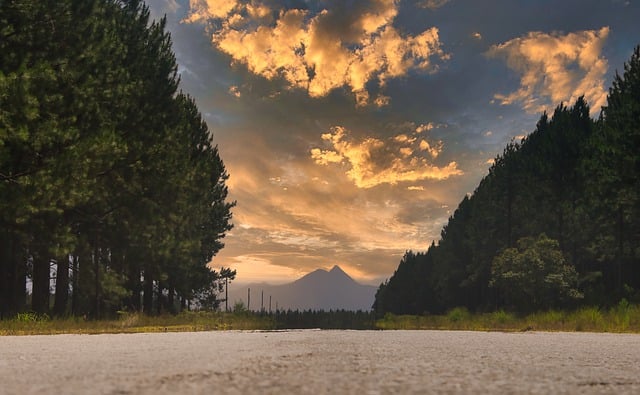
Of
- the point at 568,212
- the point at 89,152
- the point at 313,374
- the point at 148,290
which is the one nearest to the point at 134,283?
the point at 148,290

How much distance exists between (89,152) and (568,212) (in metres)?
33.8

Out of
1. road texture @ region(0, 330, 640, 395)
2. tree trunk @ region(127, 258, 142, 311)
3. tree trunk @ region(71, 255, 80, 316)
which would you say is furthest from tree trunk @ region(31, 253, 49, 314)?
road texture @ region(0, 330, 640, 395)

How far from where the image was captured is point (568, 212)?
40906 millimetres

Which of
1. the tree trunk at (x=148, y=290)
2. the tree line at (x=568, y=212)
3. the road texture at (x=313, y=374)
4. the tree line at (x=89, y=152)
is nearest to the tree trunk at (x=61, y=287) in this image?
the tree line at (x=89, y=152)

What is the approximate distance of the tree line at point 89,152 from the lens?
1753cm

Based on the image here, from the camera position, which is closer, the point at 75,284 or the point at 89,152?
the point at 89,152

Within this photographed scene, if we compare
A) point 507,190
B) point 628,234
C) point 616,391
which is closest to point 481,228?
point 507,190

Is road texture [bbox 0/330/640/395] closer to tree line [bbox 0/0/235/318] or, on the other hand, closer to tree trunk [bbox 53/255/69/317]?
tree line [bbox 0/0/235/318]

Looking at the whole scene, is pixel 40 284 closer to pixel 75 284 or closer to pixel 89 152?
pixel 75 284

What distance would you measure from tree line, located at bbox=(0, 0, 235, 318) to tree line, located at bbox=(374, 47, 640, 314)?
21272mm

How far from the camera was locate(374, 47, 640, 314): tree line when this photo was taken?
31.2m

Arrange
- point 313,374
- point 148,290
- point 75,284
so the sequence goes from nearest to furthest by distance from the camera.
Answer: point 313,374 < point 75,284 < point 148,290

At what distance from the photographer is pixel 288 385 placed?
157 inches

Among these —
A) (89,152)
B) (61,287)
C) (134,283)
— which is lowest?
(61,287)
